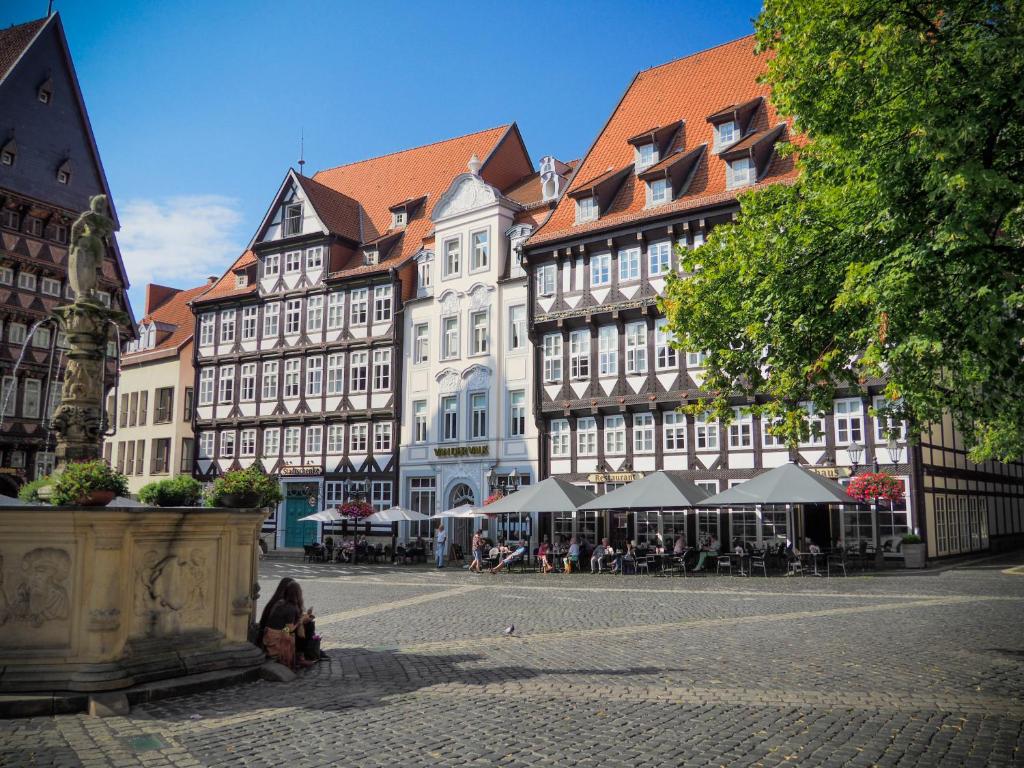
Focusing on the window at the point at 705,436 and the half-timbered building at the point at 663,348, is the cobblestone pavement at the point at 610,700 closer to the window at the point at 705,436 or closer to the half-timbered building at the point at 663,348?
the half-timbered building at the point at 663,348

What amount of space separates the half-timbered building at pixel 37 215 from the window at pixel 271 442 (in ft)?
27.7

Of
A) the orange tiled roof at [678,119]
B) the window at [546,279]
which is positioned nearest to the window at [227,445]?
the window at [546,279]

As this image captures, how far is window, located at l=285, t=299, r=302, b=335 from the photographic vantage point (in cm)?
4444

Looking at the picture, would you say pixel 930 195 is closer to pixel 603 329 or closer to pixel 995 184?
pixel 995 184

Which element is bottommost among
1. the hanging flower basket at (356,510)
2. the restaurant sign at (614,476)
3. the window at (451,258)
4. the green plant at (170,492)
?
the hanging flower basket at (356,510)

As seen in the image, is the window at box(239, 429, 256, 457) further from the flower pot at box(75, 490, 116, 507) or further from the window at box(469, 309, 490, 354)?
the flower pot at box(75, 490, 116, 507)

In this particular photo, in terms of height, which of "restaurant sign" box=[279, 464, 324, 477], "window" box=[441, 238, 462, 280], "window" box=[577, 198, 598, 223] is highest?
"window" box=[577, 198, 598, 223]

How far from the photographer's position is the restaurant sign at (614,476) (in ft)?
109

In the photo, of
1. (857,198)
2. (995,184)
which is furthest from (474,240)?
(995,184)

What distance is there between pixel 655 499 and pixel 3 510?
19.7m

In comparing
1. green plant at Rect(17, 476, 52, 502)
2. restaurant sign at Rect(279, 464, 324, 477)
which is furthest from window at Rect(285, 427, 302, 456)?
green plant at Rect(17, 476, 52, 502)

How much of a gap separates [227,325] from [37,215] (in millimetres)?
9759

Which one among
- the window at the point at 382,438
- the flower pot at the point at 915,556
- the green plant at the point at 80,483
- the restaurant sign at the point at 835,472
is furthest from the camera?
the window at the point at 382,438

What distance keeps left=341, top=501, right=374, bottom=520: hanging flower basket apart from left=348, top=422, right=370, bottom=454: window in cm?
526
